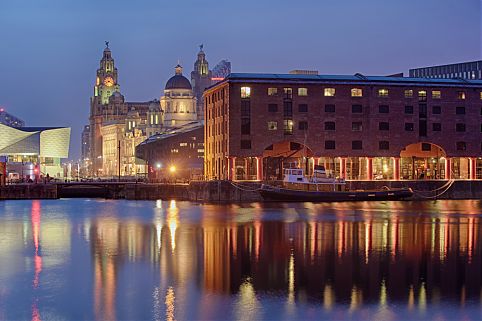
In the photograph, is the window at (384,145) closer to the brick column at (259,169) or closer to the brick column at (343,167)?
the brick column at (343,167)

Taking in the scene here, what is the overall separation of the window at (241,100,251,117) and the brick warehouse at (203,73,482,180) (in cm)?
14

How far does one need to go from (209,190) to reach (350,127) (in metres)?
22.8

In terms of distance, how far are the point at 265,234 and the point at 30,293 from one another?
1022 inches

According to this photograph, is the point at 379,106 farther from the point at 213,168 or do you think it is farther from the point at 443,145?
the point at 213,168

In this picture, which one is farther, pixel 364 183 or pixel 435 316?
pixel 364 183

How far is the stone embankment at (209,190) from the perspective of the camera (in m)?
107

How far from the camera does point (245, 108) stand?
374 feet

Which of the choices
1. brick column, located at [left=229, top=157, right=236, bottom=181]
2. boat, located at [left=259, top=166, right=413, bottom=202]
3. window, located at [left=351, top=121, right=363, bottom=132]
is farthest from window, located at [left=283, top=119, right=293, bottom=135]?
window, located at [left=351, top=121, right=363, bottom=132]

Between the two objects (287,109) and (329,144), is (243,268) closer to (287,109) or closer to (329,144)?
(287,109)

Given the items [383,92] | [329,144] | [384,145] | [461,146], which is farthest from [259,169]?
[461,146]

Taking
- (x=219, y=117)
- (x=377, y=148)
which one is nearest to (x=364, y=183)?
(x=377, y=148)

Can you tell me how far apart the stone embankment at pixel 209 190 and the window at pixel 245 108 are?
10.8 metres

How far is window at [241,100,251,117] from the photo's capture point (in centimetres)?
11369

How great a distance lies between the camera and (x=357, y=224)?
229 ft
